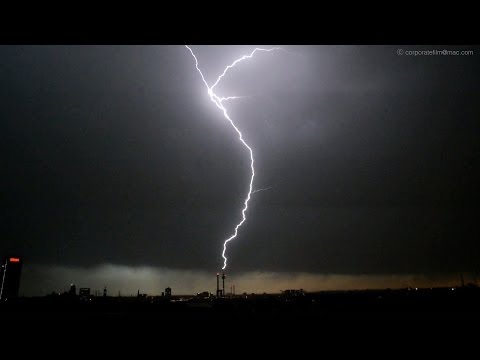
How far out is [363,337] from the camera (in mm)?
2389

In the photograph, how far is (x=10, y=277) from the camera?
4228cm

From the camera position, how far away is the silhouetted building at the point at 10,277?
41375 mm

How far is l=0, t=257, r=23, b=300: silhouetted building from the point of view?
136 feet
